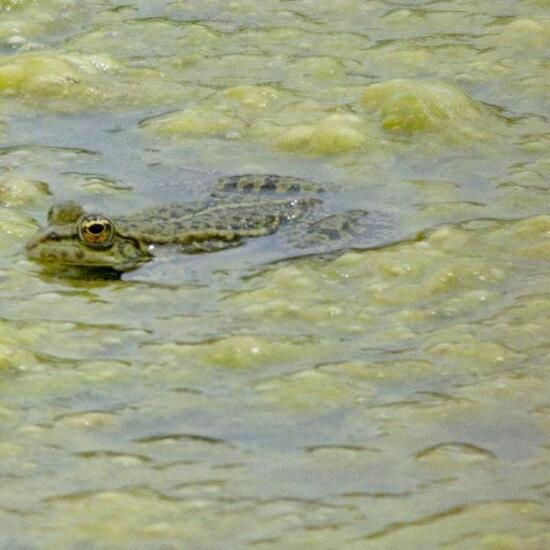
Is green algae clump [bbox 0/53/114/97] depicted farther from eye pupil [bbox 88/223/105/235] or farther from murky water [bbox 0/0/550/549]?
eye pupil [bbox 88/223/105/235]

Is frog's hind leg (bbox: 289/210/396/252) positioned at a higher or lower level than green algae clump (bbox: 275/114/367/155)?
lower

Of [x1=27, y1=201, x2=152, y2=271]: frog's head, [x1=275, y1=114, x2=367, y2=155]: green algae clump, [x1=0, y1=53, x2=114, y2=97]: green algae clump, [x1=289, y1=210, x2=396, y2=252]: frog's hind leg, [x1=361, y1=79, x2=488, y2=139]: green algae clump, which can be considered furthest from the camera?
[x1=0, y1=53, x2=114, y2=97]: green algae clump

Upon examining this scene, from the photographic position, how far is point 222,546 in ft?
10.2

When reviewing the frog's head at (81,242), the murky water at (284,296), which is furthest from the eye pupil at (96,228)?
the murky water at (284,296)

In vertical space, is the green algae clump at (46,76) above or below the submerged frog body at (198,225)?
above

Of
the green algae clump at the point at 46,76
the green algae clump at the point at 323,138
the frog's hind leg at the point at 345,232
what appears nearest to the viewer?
the frog's hind leg at the point at 345,232

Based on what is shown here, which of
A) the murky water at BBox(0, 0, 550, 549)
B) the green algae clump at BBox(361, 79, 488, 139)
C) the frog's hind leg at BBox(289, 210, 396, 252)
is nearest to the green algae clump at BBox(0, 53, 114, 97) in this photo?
the murky water at BBox(0, 0, 550, 549)

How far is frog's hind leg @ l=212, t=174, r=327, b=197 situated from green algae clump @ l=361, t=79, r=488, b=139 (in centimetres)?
56

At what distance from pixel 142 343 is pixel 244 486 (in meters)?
0.80

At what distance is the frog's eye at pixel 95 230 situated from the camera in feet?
14.7

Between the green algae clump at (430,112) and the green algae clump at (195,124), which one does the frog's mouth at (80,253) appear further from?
the green algae clump at (430,112)

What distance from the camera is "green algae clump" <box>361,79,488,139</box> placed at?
17.7ft

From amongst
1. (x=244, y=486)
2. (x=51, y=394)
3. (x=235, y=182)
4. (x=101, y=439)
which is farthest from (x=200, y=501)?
(x=235, y=182)

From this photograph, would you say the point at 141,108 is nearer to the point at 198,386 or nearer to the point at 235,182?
the point at 235,182
